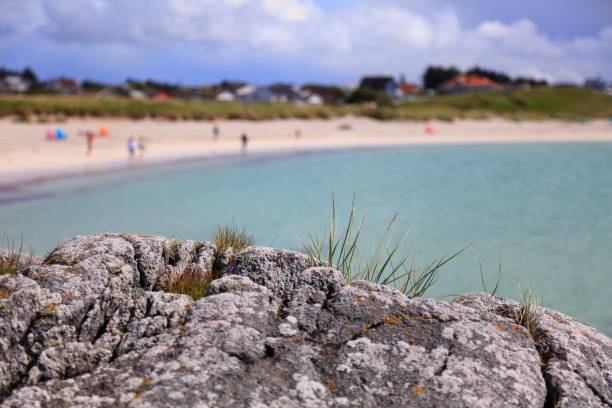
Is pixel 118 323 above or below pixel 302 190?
above

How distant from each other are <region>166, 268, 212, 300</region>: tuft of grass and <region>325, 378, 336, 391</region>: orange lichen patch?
95 centimetres

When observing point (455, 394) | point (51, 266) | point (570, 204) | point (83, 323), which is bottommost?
point (570, 204)

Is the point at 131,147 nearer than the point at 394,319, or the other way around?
the point at 394,319

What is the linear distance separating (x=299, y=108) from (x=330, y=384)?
56.2 meters

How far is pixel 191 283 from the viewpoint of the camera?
11.3 ft

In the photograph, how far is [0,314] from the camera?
2.72 m

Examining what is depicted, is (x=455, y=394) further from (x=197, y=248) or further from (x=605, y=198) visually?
(x=605, y=198)

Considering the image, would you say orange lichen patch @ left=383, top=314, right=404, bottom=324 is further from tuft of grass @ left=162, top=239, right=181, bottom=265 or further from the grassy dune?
the grassy dune

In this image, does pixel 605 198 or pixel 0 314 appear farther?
pixel 605 198

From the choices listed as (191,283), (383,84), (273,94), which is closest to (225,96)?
(273,94)

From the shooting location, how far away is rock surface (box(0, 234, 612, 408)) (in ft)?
8.43

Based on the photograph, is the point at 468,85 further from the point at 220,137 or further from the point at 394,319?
the point at 394,319

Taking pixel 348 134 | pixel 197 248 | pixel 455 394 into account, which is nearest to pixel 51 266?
pixel 197 248

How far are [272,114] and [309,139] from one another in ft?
28.4
